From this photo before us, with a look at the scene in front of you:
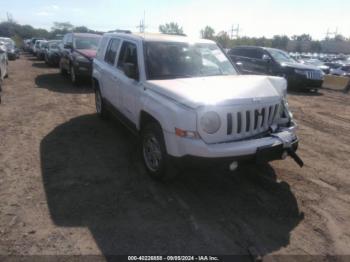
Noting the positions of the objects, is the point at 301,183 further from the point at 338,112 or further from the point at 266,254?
the point at 338,112

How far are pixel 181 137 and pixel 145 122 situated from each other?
1.01 meters

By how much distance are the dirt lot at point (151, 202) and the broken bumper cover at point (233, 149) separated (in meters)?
0.61

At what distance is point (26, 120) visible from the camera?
7.23 metres

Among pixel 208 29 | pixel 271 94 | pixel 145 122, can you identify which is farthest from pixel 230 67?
pixel 208 29

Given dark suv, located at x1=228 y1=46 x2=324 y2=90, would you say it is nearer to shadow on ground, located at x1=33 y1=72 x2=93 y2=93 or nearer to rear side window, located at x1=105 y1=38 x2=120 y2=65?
shadow on ground, located at x1=33 y1=72 x2=93 y2=93

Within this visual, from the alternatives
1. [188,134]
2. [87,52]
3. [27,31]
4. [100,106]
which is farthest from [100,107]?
[27,31]

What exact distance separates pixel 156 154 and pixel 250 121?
1294 mm

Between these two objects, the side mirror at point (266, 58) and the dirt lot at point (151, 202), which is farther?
the side mirror at point (266, 58)

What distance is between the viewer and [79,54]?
11.4 m

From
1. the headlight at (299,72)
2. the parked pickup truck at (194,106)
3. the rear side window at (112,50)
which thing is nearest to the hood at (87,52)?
the rear side window at (112,50)

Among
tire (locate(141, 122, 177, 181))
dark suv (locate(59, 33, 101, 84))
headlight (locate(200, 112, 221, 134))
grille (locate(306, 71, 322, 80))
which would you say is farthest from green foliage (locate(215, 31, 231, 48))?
headlight (locate(200, 112, 221, 134))

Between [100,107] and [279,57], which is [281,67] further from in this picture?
[100,107]

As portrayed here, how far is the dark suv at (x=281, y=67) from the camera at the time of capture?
12.9 metres

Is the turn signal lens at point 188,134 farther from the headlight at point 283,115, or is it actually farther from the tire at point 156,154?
the headlight at point 283,115
